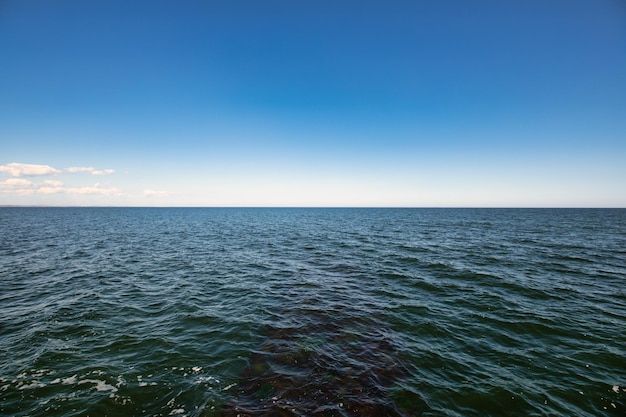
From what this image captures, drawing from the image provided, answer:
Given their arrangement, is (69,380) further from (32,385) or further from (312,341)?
(312,341)

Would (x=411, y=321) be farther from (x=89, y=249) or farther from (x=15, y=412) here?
(x=89, y=249)

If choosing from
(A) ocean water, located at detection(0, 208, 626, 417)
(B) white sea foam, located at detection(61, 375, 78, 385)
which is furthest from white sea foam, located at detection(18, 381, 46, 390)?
(B) white sea foam, located at detection(61, 375, 78, 385)

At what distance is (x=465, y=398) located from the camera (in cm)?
847

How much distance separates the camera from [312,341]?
11625 mm

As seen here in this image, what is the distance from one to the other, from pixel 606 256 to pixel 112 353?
4464 centimetres

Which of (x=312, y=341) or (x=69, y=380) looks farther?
(x=312, y=341)

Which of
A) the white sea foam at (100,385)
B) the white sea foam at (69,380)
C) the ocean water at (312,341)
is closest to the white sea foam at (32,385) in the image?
the ocean water at (312,341)

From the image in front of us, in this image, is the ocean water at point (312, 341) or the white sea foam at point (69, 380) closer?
the ocean water at point (312, 341)

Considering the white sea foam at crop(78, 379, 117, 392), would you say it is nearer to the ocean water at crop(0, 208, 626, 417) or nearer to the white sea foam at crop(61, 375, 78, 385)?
the ocean water at crop(0, 208, 626, 417)

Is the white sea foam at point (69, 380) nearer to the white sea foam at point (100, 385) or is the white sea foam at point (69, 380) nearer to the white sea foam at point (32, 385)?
the white sea foam at point (100, 385)

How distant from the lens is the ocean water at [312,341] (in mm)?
8203

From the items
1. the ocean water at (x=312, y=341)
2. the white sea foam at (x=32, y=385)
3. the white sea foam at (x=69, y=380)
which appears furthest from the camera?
the white sea foam at (x=69, y=380)

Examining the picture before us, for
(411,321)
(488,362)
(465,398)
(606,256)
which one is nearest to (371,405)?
(465,398)

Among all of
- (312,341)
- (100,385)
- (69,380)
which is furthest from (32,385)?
(312,341)
